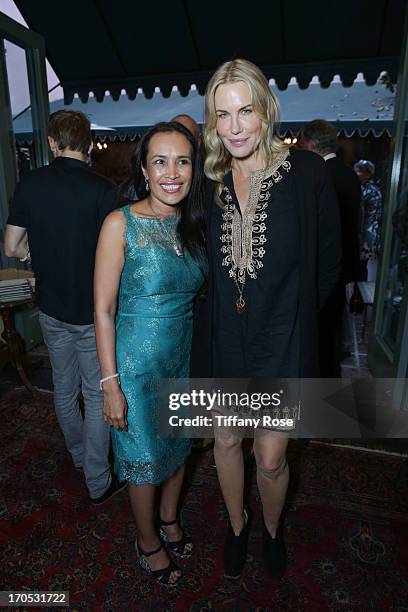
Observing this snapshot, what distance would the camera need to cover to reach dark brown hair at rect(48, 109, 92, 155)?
1793 mm

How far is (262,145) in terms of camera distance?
4.42ft

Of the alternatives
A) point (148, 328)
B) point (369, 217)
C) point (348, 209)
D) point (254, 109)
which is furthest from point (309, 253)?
point (369, 217)

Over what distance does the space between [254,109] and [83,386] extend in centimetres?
137

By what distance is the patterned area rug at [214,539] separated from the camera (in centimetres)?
157

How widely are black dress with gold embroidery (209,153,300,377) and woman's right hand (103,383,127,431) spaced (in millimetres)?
373

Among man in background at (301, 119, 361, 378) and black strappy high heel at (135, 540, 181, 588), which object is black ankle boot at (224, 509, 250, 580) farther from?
man in background at (301, 119, 361, 378)

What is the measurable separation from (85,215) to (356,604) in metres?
1.81

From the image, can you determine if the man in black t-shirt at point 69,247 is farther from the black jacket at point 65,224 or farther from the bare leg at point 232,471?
the bare leg at point 232,471

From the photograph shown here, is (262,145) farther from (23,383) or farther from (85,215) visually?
(23,383)

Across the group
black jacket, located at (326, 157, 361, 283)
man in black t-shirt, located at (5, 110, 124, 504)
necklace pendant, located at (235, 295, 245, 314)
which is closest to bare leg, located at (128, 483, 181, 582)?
A: man in black t-shirt, located at (5, 110, 124, 504)

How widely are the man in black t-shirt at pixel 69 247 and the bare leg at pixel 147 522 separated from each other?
47 centimetres

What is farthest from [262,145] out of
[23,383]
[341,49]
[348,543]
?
[341,49]

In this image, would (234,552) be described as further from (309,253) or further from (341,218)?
(341,218)

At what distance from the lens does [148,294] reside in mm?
1387
